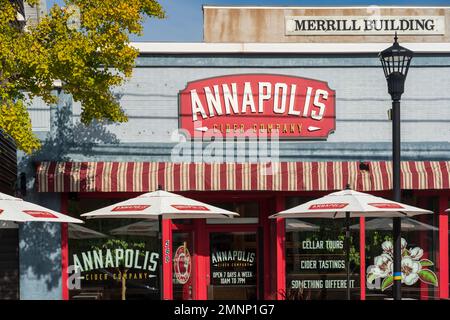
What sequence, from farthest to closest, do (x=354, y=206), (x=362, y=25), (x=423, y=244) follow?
1. (x=362, y=25)
2. (x=423, y=244)
3. (x=354, y=206)

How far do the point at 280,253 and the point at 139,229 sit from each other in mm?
3162

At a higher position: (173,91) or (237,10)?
(237,10)

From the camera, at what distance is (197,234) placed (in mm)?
19375

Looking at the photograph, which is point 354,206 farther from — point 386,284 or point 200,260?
point 200,260

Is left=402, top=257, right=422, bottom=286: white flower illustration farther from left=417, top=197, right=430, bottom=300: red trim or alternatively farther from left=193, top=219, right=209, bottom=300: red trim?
left=193, top=219, right=209, bottom=300: red trim

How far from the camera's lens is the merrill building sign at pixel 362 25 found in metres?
20.4

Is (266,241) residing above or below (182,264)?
above

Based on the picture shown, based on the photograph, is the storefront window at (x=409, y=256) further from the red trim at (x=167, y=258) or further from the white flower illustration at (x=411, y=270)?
the red trim at (x=167, y=258)

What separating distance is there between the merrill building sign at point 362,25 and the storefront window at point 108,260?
6.24m

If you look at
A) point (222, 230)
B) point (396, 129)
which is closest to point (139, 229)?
point (222, 230)

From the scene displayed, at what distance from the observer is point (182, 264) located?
19172 millimetres

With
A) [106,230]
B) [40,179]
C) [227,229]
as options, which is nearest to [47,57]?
[40,179]

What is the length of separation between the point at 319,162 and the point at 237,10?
17.9 ft
